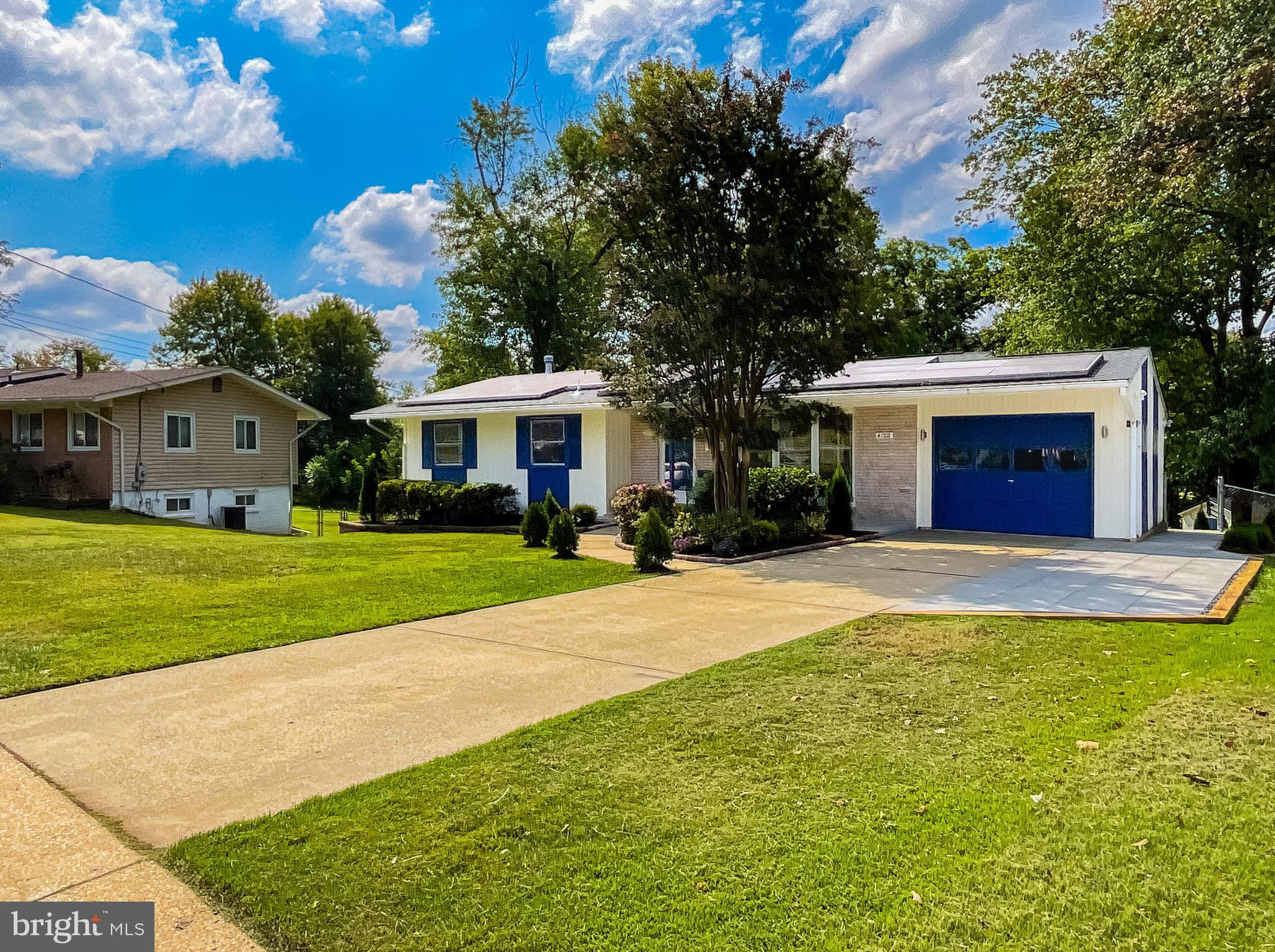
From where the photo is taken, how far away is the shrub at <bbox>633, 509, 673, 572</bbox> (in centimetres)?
1016

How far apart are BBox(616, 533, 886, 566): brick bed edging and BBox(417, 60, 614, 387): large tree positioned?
2071 cm

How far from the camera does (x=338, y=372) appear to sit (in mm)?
38625

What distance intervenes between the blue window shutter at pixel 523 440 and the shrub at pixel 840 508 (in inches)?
287

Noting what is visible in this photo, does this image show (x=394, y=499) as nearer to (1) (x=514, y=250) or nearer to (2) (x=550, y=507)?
(2) (x=550, y=507)

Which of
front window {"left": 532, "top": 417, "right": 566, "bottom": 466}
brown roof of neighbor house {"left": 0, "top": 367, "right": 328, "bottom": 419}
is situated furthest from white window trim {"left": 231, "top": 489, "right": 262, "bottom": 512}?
front window {"left": 532, "top": 417, "right": 566, "bottom": 466}

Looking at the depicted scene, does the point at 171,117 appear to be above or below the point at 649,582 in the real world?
above

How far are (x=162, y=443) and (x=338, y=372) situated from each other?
717 inches

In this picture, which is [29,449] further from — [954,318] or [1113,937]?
[954,318]

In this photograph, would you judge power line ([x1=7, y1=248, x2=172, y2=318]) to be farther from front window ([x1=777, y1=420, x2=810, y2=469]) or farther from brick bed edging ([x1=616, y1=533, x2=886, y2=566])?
front window ([x1=777, y1=420, x2=810, y2=469])

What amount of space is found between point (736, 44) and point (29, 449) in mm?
21233

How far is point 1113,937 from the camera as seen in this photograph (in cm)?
235

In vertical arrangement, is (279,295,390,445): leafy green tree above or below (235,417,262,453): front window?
above

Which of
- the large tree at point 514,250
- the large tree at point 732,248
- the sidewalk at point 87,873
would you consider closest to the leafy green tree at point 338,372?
the large tree at point 514,250

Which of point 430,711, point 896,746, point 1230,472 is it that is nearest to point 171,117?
point 430,711
